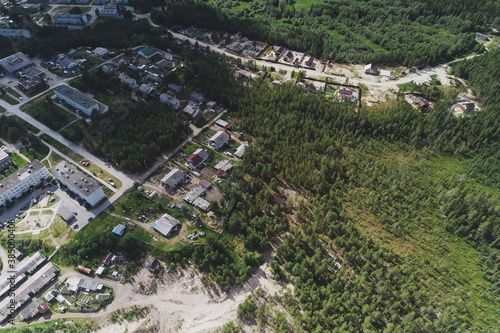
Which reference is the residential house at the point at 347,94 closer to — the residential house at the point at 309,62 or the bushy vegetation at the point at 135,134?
the residential house at the point at 309,62

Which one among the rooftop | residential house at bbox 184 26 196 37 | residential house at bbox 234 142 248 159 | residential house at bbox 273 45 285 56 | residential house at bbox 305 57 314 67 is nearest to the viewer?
residential house at bbox 234 142 248 159

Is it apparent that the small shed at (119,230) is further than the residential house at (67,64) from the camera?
No

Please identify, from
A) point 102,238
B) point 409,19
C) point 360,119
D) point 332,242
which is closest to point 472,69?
point 409,19

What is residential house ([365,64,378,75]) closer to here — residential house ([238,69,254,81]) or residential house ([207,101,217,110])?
residential house ([238,69,254,81])

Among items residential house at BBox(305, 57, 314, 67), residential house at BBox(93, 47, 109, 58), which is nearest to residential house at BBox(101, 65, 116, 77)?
residential house at BBox(93, 47, 109, 58)

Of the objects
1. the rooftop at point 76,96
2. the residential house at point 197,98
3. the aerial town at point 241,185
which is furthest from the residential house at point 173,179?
the rooftop at point 76,96

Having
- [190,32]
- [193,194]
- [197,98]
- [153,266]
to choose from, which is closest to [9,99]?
[197,98]
